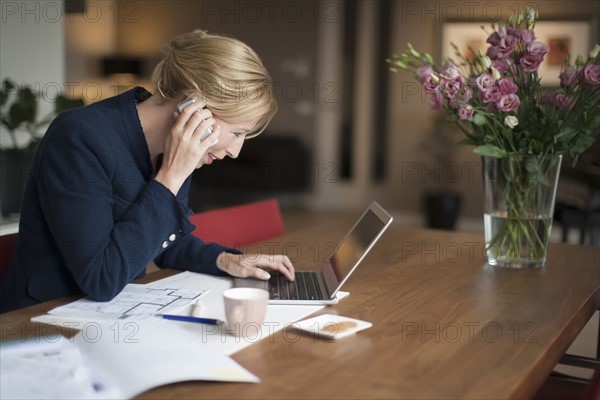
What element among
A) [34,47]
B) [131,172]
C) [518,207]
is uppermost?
[34,47]

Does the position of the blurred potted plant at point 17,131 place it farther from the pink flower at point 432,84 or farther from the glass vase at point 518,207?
the glass vase at point 518,207

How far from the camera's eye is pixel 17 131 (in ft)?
11.6

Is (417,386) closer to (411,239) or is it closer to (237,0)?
(411,239)

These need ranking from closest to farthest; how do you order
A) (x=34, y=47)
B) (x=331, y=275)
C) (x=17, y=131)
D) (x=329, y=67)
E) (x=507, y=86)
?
(x=331, y=275) → (x=507, y=86) → (x=17, y=131) → (x=34, y=47) → (x=329, y=67)

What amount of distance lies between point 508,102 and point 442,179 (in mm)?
4854

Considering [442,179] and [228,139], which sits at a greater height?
[228,139]

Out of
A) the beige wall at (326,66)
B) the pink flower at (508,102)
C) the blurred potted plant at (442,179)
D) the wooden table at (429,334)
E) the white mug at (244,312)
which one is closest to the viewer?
the wooden table at (429,334)

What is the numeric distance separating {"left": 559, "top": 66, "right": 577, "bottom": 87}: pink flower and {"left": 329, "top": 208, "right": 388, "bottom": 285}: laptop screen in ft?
1.94

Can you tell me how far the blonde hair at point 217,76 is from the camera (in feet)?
4.92

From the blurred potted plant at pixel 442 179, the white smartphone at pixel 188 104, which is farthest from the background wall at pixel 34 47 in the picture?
the blurred potted plant at pixel 442 179

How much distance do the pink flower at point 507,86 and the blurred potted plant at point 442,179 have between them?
437cm

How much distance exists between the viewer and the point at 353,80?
6.90m

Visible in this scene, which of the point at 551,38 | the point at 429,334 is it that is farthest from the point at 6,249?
the point at 551,38

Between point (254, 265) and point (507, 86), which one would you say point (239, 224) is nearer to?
point (254, 265)
